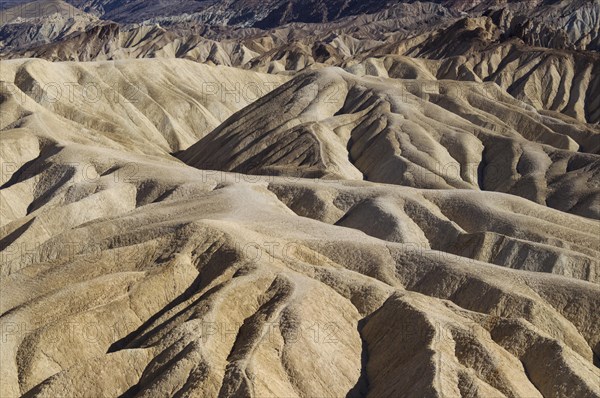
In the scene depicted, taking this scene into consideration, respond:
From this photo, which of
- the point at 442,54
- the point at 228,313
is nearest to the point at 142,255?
the point at 228,313

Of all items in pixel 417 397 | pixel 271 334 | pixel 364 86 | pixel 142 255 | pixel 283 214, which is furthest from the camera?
pixel 364 86

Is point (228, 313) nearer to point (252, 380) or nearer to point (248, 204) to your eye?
point (252, 380)

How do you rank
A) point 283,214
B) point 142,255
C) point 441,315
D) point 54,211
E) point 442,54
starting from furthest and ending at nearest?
1. point 442,54
2. point 54,211
3. point 283,214
4. point 142,255
5. point 441,315

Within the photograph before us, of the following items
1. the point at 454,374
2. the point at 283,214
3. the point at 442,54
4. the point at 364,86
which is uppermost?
the point at 454,374

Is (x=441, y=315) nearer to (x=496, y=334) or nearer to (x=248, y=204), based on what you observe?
(x=496, y=334)

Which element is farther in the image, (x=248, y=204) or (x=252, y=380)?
(x=248, y=204)

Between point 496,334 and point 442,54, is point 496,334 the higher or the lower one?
the higher one
